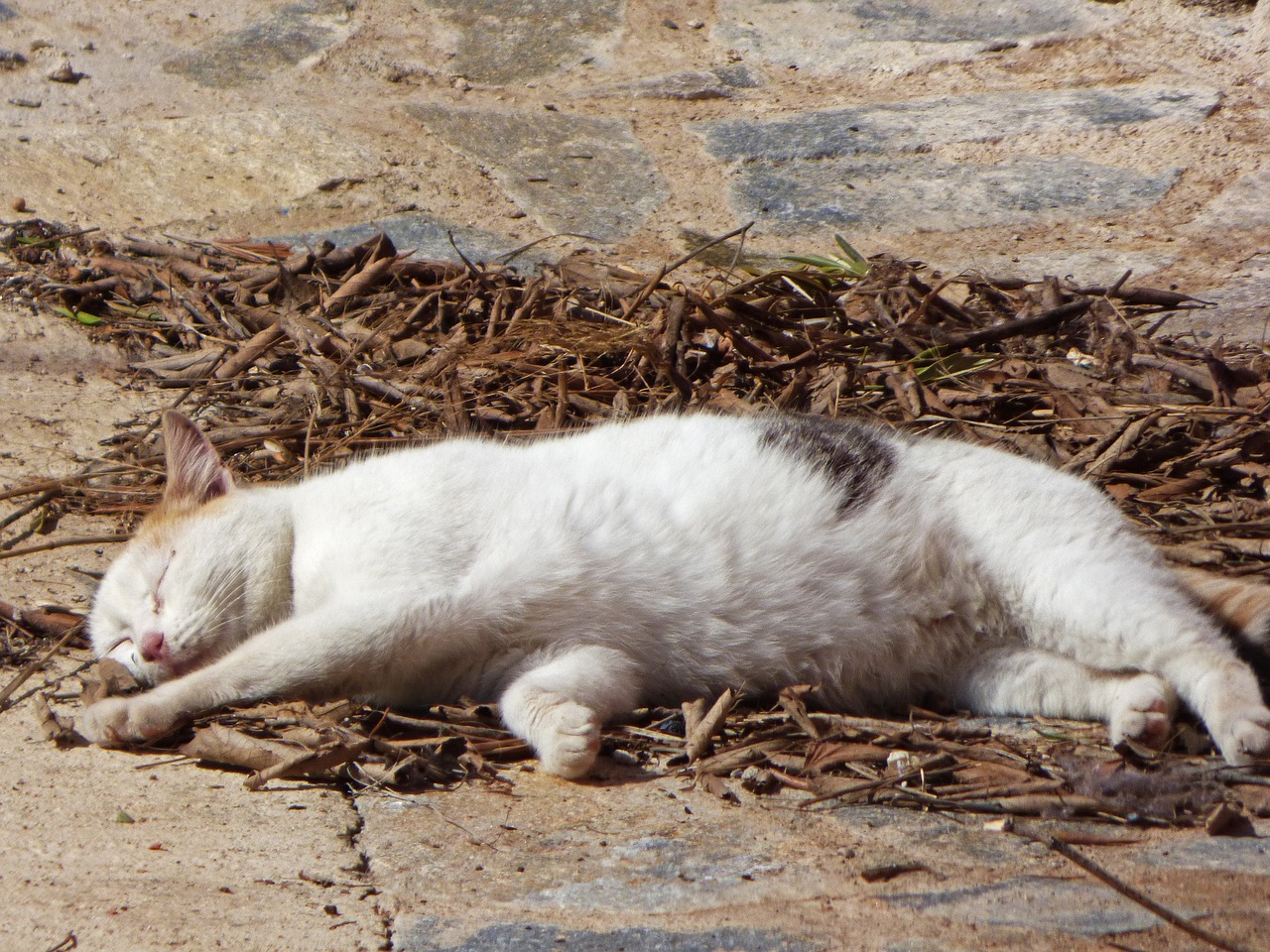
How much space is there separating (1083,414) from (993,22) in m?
2.78

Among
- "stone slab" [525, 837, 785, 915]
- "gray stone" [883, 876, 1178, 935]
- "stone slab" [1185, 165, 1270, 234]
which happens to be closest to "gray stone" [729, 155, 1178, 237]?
"stone slab" [1185, 165, 1270, 234]

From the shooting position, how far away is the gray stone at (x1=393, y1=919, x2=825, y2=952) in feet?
5.58

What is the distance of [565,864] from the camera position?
2.04 m

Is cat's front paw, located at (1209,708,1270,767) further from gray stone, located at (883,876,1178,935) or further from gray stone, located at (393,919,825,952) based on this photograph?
gray stone, located at (393,919,825,952)

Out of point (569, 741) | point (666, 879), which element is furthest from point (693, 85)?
point (666, 879)

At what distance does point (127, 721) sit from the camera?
2.57m

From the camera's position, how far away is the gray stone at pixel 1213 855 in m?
1.93

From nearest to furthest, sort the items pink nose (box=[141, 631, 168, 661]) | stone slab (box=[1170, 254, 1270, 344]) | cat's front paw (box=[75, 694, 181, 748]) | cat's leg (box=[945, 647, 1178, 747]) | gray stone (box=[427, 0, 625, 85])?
cat's front paw (box=[75, 694, 181, 748]) → cat's leg (box=[945, 647, 1178, 747]) → pink nose (box=[141, 631, 168, 661]) → stone slab (box=[1170, 254, 1270, 344]) → gray stone (box=[427, 0, 625, 85])

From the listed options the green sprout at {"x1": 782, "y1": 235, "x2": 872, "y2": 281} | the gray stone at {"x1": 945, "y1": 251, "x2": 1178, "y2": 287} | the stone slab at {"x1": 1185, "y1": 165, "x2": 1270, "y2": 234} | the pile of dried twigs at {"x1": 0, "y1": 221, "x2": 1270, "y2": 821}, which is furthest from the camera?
the stone slab at {"x1": 1185, "y1": 165, "x2": 1270, "y2": 234}

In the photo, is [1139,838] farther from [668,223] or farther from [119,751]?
[668,223]

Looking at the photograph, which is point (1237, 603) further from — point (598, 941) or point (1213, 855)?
point (598, 941)

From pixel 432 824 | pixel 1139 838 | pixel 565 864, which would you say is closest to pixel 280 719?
pixel 432 824

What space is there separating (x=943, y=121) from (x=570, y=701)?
12.7ft

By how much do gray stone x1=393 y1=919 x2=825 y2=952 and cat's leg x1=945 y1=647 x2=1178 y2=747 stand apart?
1309mm
